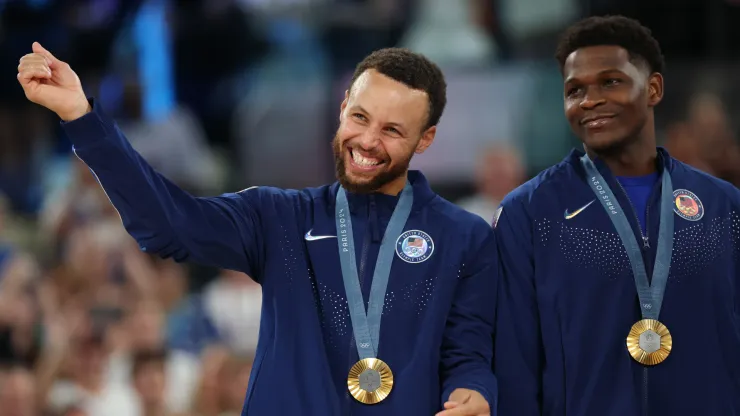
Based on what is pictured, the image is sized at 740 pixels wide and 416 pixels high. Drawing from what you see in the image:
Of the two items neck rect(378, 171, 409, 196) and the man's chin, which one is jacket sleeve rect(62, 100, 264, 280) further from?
neck rect(378, 171, 409, 196)

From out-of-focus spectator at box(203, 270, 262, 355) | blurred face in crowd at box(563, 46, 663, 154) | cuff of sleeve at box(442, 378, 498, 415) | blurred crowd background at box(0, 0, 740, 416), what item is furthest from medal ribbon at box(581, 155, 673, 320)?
out-of-focus spectator at box(203, 270, 262, 355)

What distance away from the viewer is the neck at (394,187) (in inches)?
148

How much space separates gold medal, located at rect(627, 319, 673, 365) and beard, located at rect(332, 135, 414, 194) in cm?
85

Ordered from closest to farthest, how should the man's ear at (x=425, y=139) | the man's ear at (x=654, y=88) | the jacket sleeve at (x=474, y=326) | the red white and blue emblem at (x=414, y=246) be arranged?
the jacket sleeve at (x=474, y=326), the red white and blue emblem at (x=414, y=246), the man's ear at (x=425, y=139), the man's ear at (x=654, y=88)

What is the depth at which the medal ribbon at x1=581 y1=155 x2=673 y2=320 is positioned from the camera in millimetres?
3684

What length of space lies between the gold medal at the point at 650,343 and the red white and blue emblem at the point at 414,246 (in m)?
0.66

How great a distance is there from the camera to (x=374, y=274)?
11.8ft

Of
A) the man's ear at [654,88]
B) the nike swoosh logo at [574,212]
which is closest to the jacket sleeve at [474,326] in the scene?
the nike swoosh logo at [574,212]

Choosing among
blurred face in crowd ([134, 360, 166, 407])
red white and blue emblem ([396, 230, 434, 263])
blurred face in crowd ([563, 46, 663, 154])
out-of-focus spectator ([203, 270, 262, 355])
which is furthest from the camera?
out-of-focus spectator ([203, 270, 262, 355])

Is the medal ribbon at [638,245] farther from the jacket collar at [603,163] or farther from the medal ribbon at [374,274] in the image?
the medal ribbon at [374,274]

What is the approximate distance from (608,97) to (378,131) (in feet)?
2.48

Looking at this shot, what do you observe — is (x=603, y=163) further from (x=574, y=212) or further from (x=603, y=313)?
(x=603, y=313)

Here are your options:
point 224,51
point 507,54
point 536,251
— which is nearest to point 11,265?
point 224,51

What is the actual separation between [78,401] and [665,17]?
14.1 feet
